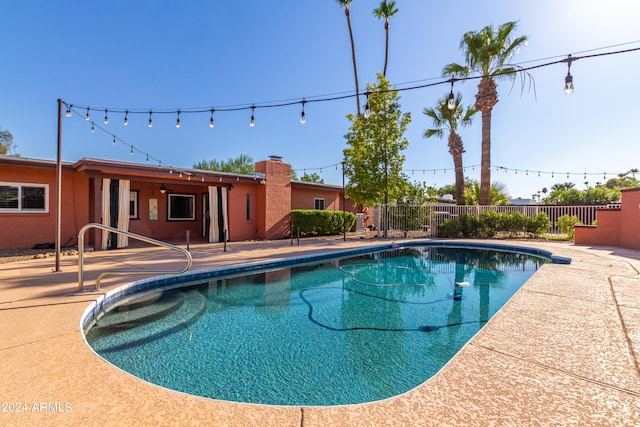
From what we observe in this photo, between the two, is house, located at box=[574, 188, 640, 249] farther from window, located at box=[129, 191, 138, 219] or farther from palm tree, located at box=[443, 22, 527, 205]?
window, located at box=[129, 191, 138, 219]

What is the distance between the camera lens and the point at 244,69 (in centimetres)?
1412

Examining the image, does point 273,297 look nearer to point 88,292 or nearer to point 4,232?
point 88,292

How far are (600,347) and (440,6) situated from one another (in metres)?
11.5

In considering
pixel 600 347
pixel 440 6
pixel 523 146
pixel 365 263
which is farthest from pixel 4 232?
pixel 523 146

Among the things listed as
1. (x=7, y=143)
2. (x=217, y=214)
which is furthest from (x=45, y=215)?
(x=7, y=143)

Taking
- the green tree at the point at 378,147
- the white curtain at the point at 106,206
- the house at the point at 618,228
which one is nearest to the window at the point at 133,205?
the white curtain at the point at 106,206

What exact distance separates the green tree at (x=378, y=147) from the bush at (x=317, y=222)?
6.43 feet

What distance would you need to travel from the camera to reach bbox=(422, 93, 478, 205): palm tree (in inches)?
701

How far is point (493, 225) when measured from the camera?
14.2 metres

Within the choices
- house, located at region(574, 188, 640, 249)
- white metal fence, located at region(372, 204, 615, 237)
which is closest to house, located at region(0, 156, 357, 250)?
white metal fence, located at region(372, 204, 615, 237)

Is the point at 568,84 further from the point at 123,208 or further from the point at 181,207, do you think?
the point at 181,207

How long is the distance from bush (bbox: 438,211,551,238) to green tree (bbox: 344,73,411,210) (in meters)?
3.47

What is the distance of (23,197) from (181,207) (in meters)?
4.98

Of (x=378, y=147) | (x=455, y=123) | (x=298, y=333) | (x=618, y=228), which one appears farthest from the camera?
(x=455, y=123)
